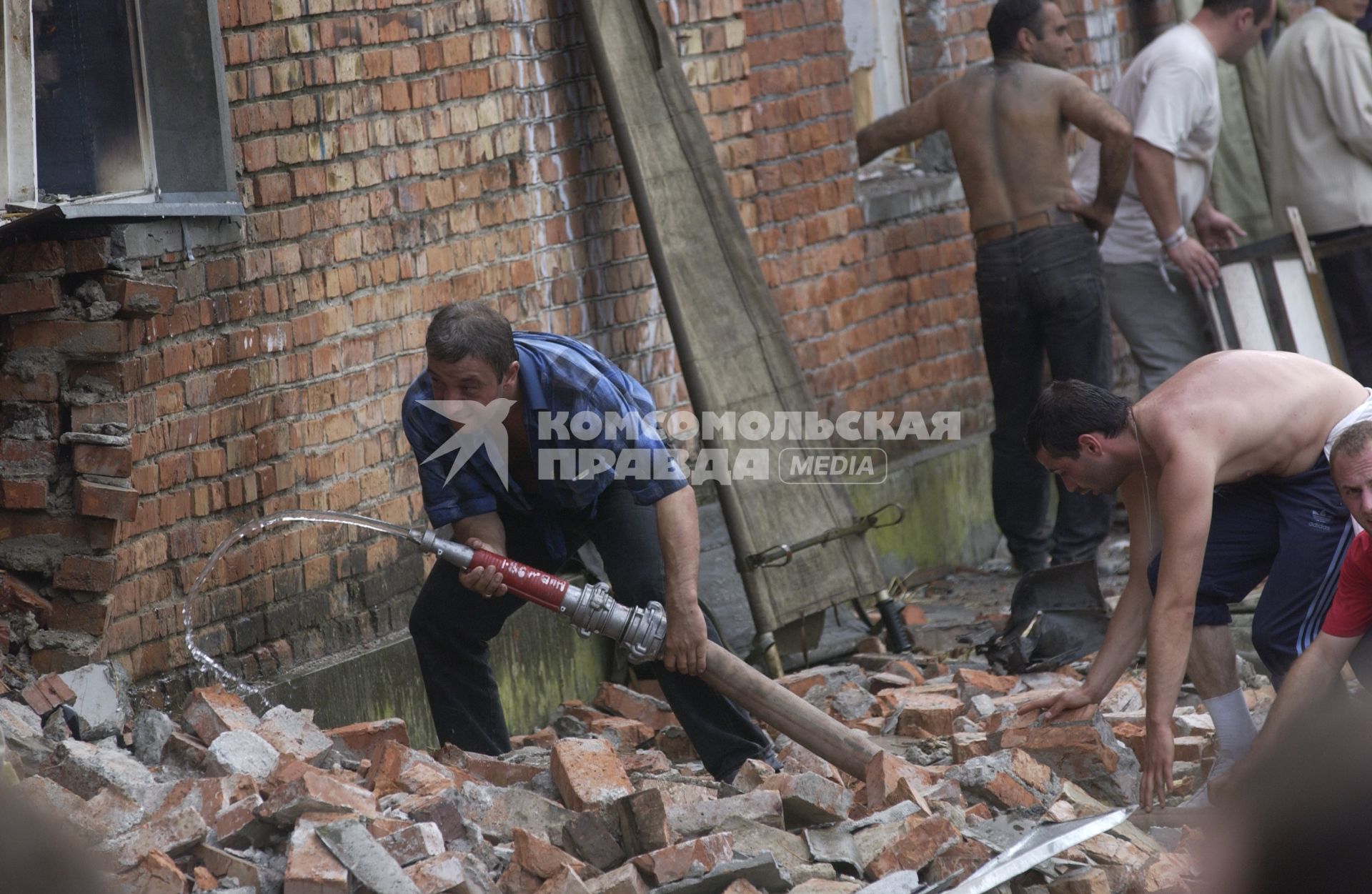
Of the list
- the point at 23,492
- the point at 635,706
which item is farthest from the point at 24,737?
the point at 635,706

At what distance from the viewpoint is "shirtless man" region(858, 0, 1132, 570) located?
651 centimetres

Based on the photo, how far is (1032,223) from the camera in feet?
21.5

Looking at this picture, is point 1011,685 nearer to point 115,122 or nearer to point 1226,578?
point 1226,578

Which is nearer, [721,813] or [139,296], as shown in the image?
[721,813]

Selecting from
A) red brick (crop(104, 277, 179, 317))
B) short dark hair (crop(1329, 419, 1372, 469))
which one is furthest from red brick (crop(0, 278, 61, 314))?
short dark hair (crop(1329, 419, 1372, 469))

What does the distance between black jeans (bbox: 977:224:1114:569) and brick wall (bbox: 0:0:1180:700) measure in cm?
Result: 76

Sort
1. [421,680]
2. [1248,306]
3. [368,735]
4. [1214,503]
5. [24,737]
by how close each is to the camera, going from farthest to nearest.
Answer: [1248,306]
[421,680]
[1214,503]
[368,735]
[24,737]

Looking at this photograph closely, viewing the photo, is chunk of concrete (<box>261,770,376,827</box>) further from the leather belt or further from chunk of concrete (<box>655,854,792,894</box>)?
the leather belt

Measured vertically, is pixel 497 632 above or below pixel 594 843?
above

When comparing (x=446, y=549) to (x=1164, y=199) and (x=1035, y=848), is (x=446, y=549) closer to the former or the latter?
(x=1035, y=848)

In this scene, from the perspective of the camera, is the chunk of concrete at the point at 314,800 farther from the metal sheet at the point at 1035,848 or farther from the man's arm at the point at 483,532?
the metal sheet at the point at 1035,848

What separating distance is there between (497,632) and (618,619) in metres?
0.59

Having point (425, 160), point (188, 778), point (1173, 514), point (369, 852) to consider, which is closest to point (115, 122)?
point (425, 160)

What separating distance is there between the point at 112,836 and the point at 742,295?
3373 mm
